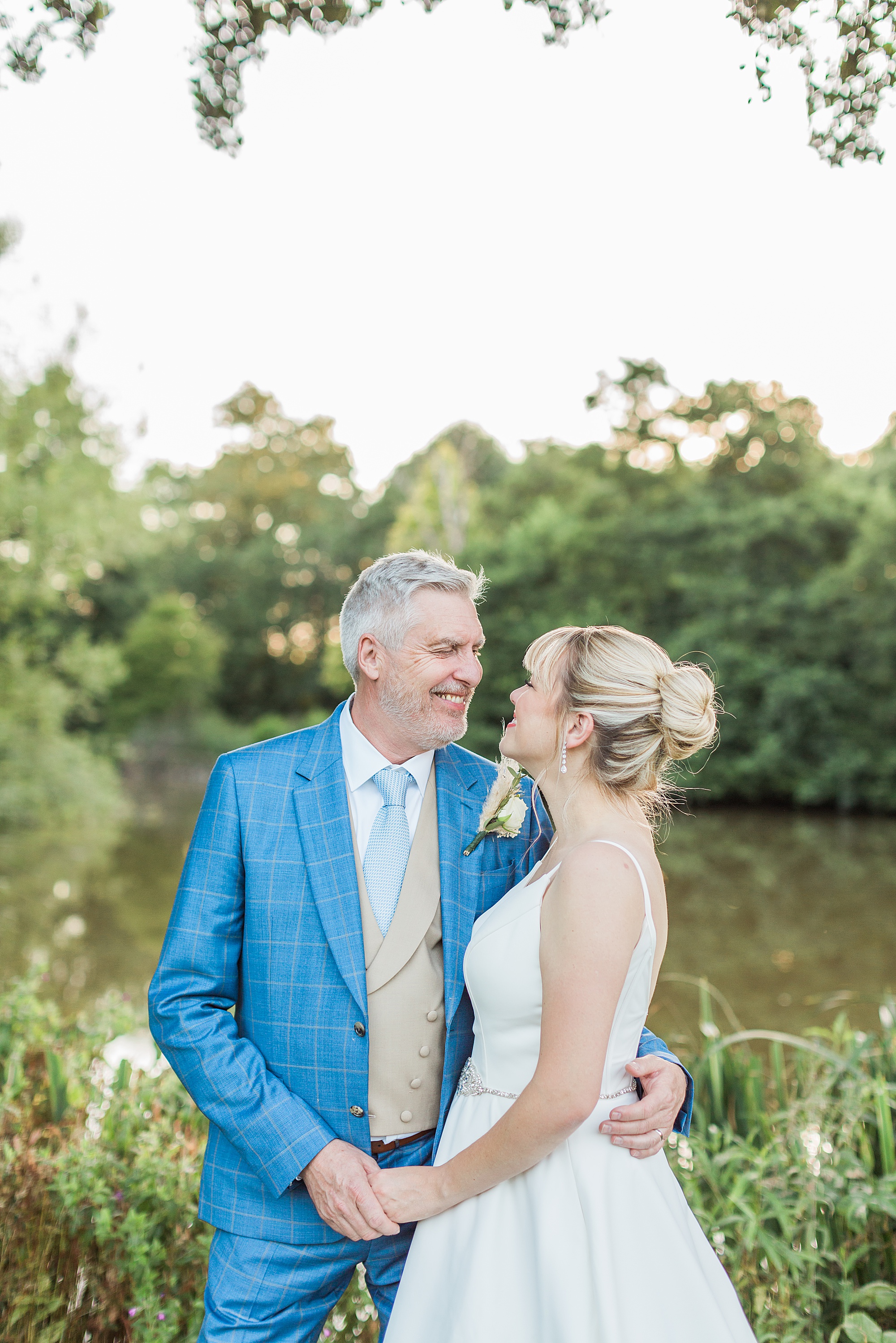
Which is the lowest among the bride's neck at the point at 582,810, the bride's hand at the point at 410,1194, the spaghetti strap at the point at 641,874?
the bride's hand at the point at 410,1194

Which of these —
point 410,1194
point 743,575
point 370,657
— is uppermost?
point 743,575

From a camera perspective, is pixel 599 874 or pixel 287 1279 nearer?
pixel 599 874

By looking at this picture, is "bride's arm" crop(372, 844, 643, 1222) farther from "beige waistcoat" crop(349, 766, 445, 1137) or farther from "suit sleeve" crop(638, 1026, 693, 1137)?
"suit sleeve" crop(638, 1026, 693, 1137)

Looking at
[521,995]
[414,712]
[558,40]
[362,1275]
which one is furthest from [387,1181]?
[558,40]

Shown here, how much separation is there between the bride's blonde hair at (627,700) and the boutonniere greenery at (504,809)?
0.18m

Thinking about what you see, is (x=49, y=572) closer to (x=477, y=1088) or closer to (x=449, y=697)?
(x=449, y=697)

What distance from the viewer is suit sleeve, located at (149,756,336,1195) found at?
172 centimetres

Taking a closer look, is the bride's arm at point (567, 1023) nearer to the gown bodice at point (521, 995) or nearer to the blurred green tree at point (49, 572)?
the gown bodice at point (521, 995)

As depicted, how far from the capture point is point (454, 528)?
28188mm

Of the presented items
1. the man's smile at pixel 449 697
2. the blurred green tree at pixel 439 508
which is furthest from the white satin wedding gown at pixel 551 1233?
the blurred green tree at pixel 439 508

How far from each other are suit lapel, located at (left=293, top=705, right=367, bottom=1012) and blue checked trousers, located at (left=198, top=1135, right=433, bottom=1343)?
0.41 m

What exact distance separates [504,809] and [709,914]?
1074cm

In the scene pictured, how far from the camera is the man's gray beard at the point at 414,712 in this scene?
6.60 ft

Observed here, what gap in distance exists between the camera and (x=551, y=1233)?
1631mm
